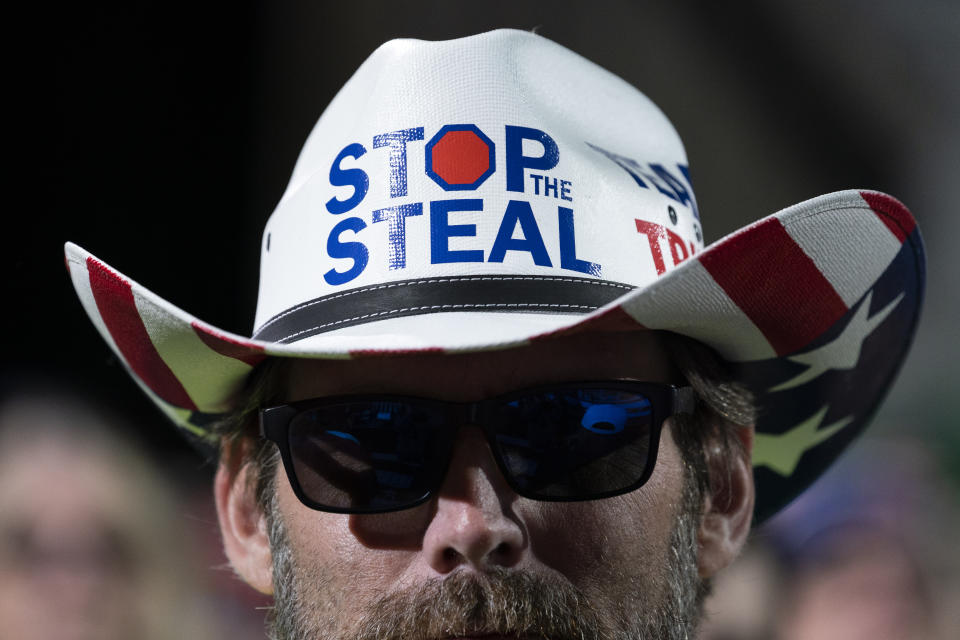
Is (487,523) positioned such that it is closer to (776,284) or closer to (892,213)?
(776,284)

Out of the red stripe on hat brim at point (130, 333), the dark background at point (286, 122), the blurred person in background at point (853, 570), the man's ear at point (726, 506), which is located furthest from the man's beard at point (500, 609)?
the dark background at point (286, 122)

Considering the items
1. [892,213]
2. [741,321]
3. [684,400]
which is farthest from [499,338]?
[892,213]

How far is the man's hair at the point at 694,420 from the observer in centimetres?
181

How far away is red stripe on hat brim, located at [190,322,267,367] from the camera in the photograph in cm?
163

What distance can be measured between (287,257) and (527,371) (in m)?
0.53

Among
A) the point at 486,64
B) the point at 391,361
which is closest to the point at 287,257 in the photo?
the point at 391,361

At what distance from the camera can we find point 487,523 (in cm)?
152

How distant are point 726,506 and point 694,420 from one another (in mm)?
266

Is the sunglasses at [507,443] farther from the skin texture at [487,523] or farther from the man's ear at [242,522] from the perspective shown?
the man's ear at [242,522]

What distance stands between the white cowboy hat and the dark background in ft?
6.46

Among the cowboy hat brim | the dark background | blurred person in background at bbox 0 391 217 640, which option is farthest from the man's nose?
the dark background

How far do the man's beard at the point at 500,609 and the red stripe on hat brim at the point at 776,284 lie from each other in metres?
0.34

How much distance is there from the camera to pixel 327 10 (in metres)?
4.48

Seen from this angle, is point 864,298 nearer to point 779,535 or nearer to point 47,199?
point 779,535
